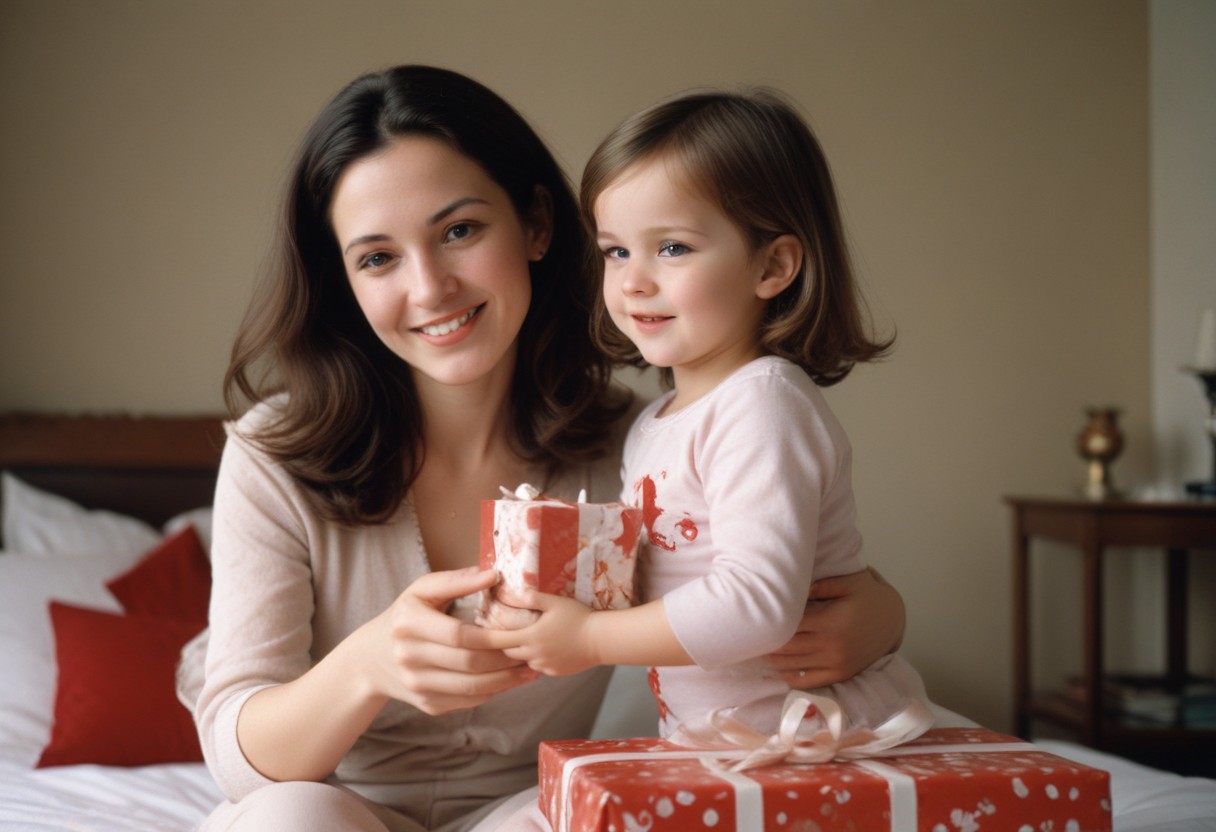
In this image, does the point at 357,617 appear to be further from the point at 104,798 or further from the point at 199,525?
the point at 199,525

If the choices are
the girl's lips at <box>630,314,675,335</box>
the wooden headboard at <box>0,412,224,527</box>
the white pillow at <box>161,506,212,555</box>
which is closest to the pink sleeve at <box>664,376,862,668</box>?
the girl's lips at <box>630,314,675,335</box>

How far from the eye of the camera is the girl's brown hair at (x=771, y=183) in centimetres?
117

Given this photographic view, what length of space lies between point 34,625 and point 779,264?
5.82 feet

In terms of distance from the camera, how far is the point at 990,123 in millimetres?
3559

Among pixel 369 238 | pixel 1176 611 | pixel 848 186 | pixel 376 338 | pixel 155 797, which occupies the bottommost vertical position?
pixel 1176 611

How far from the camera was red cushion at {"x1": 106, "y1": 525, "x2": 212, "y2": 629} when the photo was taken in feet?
7.70

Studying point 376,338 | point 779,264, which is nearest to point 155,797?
point 376,338

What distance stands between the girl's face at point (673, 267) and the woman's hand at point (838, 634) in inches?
12.0

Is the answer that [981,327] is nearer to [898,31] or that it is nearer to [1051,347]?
[1051,347]

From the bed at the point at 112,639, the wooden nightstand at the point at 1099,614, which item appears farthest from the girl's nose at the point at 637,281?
the wooden nightstand at the point at 1099,614

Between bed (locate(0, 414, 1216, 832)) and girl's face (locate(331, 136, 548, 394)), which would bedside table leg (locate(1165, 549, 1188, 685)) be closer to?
bed (locate(0, 414, 1216, 832))

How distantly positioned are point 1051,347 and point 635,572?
290 cm

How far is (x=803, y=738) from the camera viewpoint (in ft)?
3.19

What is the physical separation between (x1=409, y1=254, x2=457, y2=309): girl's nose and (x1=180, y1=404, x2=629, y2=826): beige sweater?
304mm
